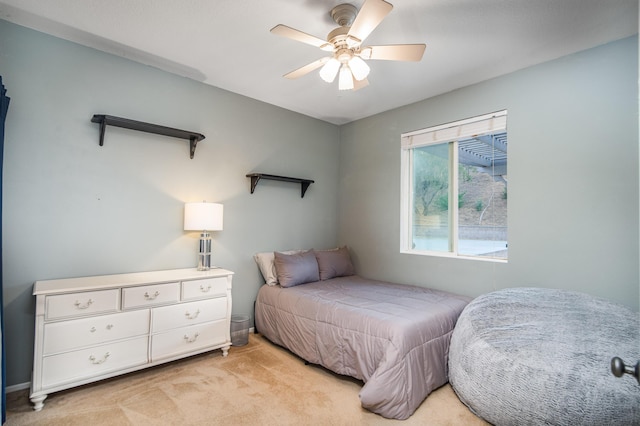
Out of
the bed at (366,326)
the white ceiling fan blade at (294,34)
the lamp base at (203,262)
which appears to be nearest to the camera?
the white ceiling fan blade at (294,34)

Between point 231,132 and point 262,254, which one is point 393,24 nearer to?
point 231,132

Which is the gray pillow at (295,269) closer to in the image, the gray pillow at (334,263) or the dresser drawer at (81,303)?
the gray pillow at (334,263)

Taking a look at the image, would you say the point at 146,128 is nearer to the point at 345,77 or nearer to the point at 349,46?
the point at 345,77

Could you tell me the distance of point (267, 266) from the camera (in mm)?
3453

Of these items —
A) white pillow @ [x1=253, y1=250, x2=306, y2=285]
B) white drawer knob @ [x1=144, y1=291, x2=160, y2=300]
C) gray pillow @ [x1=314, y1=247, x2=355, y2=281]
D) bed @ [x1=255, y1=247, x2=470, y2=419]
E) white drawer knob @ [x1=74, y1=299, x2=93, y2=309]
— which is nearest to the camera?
bed @ [x1=255, y1=247, x2=470, y2=419]

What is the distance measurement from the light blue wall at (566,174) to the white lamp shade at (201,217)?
6.97ft

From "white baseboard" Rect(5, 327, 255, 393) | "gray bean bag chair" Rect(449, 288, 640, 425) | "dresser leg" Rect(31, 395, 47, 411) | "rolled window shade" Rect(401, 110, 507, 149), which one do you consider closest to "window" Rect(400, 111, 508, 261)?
"rolled window shade" Rect(401, 110, 507, 149)

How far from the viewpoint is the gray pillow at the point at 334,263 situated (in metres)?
3.63

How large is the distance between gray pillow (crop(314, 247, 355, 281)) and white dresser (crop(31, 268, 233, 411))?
3.61 feet

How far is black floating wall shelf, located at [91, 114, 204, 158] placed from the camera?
2.51 m

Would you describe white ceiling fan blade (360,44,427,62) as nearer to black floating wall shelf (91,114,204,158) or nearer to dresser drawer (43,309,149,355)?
black floating wall shelf (91,114,204,158)

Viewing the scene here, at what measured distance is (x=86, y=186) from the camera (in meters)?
2.54

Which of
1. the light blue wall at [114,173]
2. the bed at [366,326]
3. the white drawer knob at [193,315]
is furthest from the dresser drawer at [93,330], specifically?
the bed at [366,326]

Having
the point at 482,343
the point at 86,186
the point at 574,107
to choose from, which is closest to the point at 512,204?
the point at 574,107
